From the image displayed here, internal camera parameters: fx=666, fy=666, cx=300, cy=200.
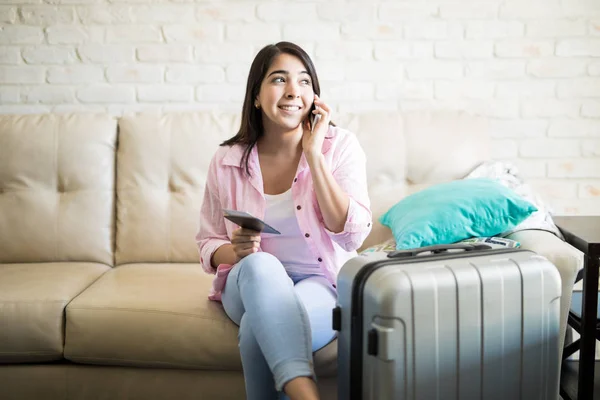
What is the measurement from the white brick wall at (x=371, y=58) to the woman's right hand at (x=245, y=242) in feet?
3.49

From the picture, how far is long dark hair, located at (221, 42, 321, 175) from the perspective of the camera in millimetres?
1759

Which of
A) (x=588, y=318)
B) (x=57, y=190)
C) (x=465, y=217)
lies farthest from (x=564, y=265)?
(x=57, y=190)

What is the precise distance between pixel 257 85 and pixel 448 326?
85 cm

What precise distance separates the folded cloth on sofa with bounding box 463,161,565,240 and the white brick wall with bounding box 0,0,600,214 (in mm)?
431

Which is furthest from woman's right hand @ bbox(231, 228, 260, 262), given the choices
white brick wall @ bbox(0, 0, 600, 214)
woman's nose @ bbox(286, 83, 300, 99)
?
white brick wall @ bbox(0, 0, 600, 214)

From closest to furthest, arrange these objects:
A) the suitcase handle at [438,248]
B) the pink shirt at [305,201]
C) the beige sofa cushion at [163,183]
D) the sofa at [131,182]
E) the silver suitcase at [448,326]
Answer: the silver suitcase at [448,326] < the suitcase handle at [438,248] < the pink shirt at [305,201] < the sofa at [131,182] < the beige sofa cushion at [163,183]

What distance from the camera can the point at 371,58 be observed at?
2.54 metres

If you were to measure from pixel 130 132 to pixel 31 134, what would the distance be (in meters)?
0.35

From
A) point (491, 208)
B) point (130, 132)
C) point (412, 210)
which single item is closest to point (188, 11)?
point (130, 132)

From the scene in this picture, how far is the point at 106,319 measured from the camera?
1.75 m

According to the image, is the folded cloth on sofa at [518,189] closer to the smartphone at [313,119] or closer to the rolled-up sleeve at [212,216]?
the smartphone at [313,119]

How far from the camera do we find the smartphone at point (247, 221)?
1421 mm

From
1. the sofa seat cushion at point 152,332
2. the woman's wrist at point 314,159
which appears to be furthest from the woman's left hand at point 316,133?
the sofa seat cushion at point 152,332

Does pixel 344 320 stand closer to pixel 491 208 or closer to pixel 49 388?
pixel 491 208
